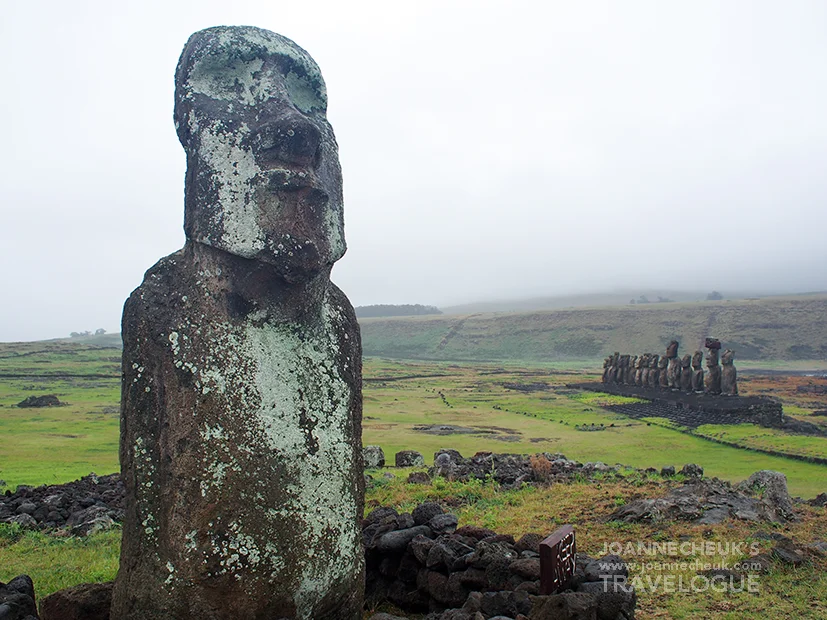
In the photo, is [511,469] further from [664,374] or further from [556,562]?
[664,374]

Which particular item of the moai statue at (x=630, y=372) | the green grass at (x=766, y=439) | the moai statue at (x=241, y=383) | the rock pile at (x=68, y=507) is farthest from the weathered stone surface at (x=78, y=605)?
the moai statue at (x=630, y=372)

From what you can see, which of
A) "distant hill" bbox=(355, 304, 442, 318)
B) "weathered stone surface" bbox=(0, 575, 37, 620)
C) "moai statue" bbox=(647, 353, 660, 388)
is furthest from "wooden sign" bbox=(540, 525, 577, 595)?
"distant hill" bbox=(355, 304, 442, 318)

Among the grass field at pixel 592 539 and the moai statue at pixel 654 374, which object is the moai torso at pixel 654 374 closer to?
the moai statue at pixel 654 374

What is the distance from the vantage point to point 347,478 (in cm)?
390

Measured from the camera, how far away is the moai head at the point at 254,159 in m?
3.57

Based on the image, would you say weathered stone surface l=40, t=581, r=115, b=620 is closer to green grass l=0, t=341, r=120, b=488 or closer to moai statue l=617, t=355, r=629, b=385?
green grass l=0, t=341, r=120, b=488

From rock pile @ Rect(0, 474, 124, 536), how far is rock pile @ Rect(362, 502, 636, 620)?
384 centimetres

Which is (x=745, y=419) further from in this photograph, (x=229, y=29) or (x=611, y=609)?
(x=229, y=29)

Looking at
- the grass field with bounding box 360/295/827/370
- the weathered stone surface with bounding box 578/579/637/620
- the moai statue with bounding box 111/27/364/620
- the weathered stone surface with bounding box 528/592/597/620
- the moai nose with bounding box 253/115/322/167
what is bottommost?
the grass field with bounding box 360/295/827/370

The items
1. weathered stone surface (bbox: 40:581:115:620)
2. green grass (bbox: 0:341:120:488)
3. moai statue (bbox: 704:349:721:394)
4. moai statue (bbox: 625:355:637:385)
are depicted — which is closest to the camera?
weathered stone surface (bbox: 40:581:115:620)

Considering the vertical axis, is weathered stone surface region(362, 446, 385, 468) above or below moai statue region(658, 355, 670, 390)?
above

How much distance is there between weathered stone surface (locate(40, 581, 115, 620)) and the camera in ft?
12.4

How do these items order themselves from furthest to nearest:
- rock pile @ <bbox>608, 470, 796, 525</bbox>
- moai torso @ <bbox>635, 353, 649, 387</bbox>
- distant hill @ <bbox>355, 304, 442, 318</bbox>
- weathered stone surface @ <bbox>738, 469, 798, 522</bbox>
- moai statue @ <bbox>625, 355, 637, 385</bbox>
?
distant hill @ <bbox>355, 304, 442, 318</bbox> < moai statue @ <bbox>625, 355, 637, 385</bbox> < moai torso @ <bbox>635, 353, 649, 387</bbox> < weathered stone surface @ <bbox>738, 469, 798, 522</bbox> < rock pile @ <bbox>608, 470, 796, 525</bbox>

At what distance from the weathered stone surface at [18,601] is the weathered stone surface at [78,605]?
3.2 inches
